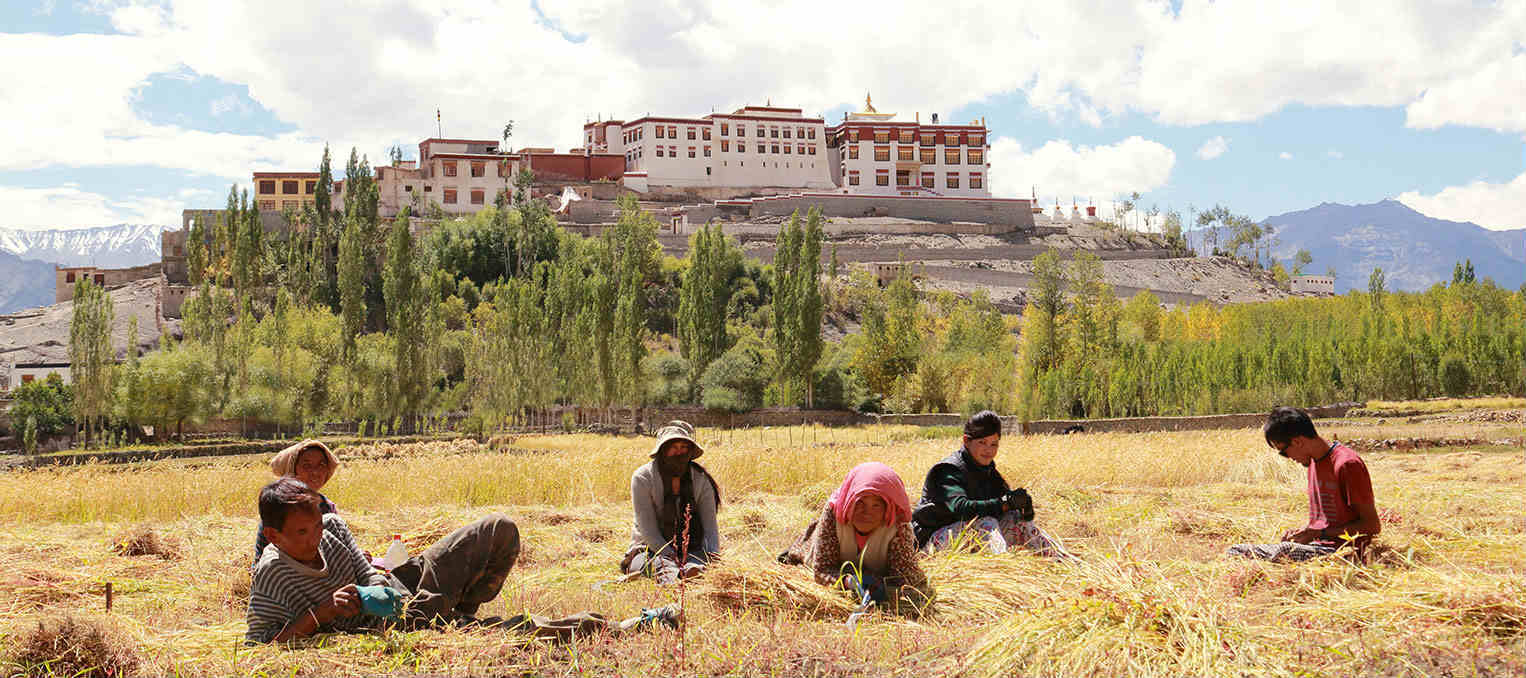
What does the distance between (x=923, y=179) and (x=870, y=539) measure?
80738 mm

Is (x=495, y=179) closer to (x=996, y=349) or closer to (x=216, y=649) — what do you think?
(x=996, y=349)

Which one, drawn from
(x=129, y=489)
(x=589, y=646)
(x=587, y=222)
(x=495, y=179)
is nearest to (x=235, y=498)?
(x=129, y=489)

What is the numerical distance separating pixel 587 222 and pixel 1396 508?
65.8 metres

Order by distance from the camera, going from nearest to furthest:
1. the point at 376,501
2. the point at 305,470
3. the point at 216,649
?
the point at 216,649
the point at 305,470
the point at 376,501

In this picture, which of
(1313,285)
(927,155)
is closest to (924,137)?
(927,155)

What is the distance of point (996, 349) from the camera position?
134 ft

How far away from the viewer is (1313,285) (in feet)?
297

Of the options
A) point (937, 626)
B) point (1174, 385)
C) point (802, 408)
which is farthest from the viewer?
point (802, 408)

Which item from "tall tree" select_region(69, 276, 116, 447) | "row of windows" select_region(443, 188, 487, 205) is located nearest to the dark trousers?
"tall tree" select_region(69, 276, 116, 447)

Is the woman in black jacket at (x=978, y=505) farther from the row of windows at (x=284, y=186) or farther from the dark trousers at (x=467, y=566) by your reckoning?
the row of windows at (x=284, y=186)

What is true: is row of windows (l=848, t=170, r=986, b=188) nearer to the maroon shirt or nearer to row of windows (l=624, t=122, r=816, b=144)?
row of windows (l=624, t=122, r=816, b=144)

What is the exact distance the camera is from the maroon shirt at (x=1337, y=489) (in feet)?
19.2

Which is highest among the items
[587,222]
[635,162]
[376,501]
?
[635,162]

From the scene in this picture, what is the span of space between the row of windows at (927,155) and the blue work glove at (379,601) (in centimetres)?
8003
